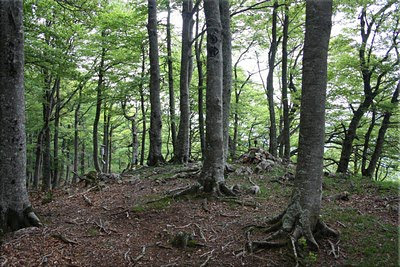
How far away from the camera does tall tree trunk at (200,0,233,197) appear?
6609mm

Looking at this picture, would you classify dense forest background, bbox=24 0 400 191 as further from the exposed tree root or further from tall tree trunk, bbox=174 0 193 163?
the exposed tree root

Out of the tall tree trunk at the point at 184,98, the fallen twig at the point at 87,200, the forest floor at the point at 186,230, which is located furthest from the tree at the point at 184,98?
the fallen twig at the point at 87,200

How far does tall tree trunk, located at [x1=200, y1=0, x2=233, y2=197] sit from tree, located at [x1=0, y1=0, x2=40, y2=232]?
3.72 m

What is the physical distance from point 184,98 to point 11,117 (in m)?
7.11

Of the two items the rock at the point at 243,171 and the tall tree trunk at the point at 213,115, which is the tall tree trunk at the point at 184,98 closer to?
the rock at the point at 243,171

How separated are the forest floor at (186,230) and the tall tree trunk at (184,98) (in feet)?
11.4

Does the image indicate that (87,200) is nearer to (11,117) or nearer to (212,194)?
(11,117)

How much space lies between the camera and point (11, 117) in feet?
17.2

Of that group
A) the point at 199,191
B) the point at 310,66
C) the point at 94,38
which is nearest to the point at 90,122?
the point at 94,38

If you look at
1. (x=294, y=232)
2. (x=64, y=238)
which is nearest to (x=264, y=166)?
(x=294, y=232)

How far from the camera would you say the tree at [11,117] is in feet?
17.0

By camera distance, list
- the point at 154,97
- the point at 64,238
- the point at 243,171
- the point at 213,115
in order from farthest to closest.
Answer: the point at 154,97 < the point at 243,171 < the point at 213,115 < the point at 64,238

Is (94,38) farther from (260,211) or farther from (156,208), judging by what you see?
(260,211)

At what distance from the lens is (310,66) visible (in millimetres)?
4375
